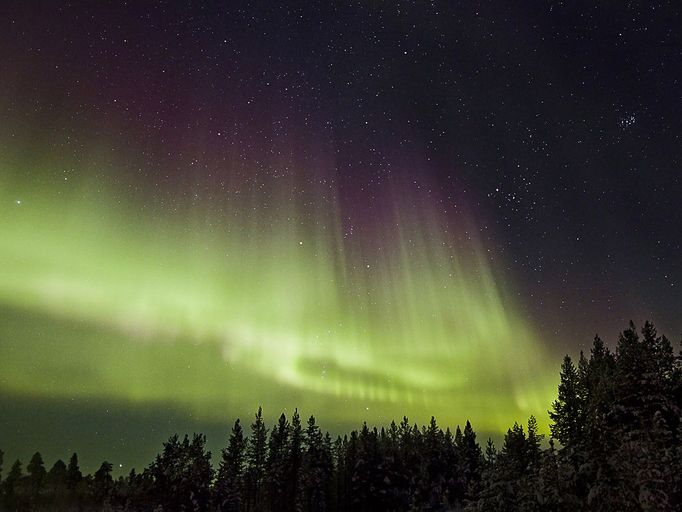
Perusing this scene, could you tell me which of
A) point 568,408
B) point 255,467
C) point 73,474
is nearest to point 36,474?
point 73,474

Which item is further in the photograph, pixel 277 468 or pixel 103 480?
pixel 103 480

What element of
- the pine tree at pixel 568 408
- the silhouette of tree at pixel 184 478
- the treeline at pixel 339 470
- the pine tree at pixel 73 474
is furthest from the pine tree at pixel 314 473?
the pine tree at pixel 73 474

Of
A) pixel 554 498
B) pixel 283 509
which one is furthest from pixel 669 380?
pixel 283 509

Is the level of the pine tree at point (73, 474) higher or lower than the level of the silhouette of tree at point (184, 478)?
higher

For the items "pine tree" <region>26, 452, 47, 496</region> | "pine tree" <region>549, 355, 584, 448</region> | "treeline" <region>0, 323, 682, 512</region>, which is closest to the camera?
"treeline" <region>0, 323, 682, 512</region>

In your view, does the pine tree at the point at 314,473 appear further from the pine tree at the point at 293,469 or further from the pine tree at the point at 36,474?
the pine tree at the point at 36,474

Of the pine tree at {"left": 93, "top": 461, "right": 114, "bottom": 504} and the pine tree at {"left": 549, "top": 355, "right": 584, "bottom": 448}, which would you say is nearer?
the pine tree at {"left": 549, "top": 355, "right": 584, "bottom": 448}

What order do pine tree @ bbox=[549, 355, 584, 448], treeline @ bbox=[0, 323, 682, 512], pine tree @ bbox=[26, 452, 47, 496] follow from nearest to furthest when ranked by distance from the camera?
1. treeline @ bbox=[0, 323, 682, 512]
2. pine tree @ bbox=[549, 355, 584, 448]
3. pine tree @ bbox=[26, 452, 47, 496]

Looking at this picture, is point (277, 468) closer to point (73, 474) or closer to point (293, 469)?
point (293, 469)

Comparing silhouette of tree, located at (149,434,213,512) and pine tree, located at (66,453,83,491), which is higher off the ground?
pine tree, located at (66,453,83,491)

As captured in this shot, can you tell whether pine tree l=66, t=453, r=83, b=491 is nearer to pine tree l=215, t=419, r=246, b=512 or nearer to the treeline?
the treeline

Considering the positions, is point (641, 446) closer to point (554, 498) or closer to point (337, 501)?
point (554, 498)

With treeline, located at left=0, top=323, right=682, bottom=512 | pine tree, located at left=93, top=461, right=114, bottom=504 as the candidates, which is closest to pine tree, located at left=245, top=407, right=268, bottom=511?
treeline, located at left=0, top=323, right=682, bottom=512

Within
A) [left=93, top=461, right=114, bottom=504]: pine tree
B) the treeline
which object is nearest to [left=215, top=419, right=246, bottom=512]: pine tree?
the treeline
